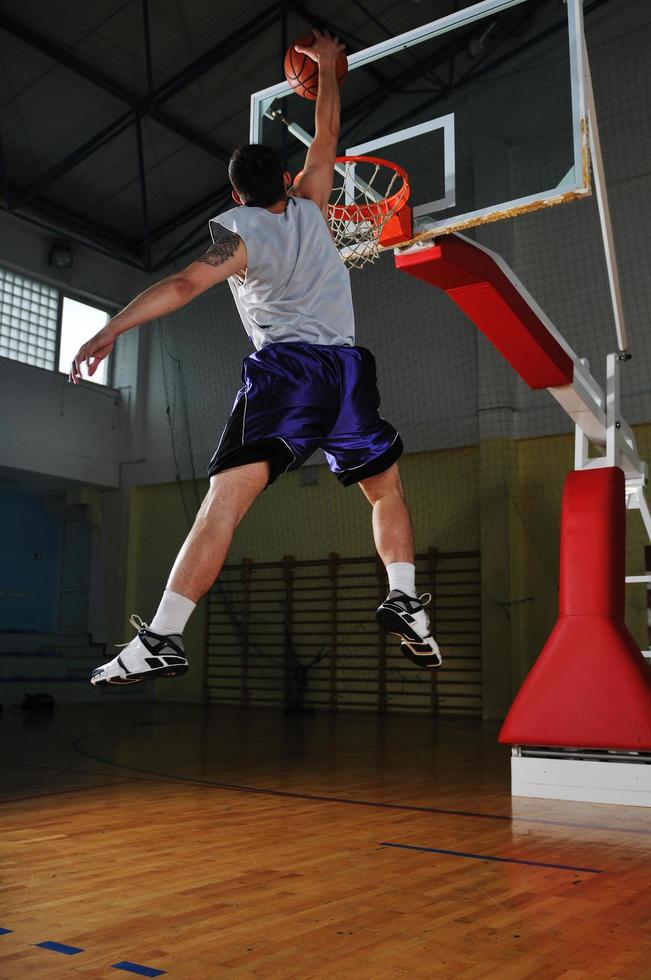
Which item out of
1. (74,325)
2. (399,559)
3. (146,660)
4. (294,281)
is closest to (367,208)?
(294,281)

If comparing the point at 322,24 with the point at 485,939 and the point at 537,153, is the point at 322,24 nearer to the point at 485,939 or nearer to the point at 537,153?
the point at 537,153

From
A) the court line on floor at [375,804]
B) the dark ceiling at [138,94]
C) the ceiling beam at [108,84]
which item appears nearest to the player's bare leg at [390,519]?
the court line on floor at [375,804]

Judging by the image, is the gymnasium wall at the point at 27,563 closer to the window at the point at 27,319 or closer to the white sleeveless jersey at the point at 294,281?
the window at the point at 27,319

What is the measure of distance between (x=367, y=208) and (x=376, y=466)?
155 centimetres

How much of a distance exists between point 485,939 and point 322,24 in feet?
34.2

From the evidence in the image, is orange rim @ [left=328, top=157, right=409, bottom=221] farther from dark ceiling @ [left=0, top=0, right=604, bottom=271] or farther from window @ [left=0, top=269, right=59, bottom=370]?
window @ [left=0, top=269, right=59, bottom=370]

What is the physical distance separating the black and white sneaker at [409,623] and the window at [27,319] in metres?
11.1

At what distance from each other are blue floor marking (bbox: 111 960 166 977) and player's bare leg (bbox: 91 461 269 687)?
0.62 metres

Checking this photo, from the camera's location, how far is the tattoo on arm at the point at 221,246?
87.1 inches

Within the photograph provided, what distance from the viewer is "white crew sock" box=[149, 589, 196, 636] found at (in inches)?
84.7

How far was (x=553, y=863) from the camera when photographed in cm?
315

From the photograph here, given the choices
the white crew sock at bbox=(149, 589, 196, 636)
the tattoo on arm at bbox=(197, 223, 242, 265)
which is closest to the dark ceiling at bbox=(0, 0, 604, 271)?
the tattoo on arm at bbox=(197, 223, 242, 265)

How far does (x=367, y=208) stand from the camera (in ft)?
Answer: 11.9

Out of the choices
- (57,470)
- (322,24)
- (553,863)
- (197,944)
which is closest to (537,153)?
(553,863)
